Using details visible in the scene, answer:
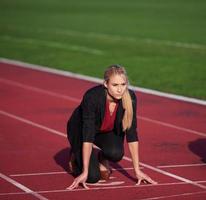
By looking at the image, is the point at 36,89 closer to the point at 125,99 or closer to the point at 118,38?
the point at 125,99

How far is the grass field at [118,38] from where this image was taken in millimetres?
21156

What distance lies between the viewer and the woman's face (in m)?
9.30

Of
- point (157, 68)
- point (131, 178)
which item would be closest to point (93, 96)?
point (131, 178)

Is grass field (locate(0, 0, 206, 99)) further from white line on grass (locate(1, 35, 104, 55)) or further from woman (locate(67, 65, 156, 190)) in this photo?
woman (locate(67, 65, 156, 190))

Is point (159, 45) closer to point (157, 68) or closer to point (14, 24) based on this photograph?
point (157, 68)

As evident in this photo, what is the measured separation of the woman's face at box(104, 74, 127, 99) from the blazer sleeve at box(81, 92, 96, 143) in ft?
0.87

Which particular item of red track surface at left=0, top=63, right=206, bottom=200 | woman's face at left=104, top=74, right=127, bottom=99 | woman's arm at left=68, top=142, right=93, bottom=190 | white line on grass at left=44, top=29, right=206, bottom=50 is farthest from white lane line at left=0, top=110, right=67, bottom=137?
white line on grass at left=44, top=29, right=206, bottom=50

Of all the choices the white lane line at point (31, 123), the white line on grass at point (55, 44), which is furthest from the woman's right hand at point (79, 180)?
the white line on grass at point (55, 44)

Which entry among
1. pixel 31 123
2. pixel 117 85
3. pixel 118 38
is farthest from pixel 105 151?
pixel 118 38

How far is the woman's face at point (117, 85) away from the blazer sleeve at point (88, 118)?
266mm

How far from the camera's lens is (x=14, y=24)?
1401 inches

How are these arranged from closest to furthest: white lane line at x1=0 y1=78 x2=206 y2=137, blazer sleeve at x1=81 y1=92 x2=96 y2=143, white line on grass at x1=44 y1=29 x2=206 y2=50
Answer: blazer sleeve at x1=81 y1=92 x2=96 y2=143
white lane line at x1=0 y1=78 x2=206 y2=137
white line on grass at x1=44 y1=29 x2=206 y2=50

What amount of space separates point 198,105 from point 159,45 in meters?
11.8

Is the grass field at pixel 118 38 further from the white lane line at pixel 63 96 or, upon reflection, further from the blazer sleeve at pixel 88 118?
the blazer sleeve at pixel 88 118
